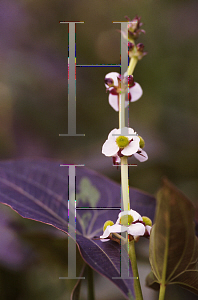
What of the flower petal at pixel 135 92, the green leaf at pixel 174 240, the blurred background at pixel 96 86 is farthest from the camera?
the blurred background at pixel 96 86

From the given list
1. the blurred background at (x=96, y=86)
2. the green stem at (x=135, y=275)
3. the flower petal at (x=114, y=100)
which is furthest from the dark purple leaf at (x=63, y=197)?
the blurred background at (x=96, y=86)

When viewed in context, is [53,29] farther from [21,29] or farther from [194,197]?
[194,197]

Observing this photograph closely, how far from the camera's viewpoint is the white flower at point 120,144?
229 millimetres

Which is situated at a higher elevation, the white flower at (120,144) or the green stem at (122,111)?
the green stem at (122,111)

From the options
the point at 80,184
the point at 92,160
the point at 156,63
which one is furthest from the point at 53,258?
the point at 156,63

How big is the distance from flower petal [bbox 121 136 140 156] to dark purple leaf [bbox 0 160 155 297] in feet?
0.28

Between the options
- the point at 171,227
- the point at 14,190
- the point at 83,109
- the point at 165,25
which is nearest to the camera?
the point at 171,227

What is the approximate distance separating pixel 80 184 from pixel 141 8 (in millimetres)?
689

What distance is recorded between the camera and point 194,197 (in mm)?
640

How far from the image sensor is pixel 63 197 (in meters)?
0.35

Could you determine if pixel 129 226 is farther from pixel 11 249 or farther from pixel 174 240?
pixel 11 249

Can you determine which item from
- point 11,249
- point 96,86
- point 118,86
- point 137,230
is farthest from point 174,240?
point 96,86

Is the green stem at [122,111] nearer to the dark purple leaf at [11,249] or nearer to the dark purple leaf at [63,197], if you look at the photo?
the dark purple leaf at [63,197]

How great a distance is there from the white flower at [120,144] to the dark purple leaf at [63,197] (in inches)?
3.3
